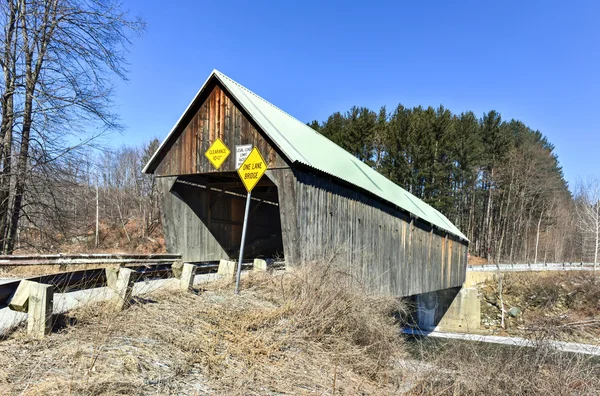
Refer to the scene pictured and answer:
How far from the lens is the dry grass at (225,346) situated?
11.2 ft

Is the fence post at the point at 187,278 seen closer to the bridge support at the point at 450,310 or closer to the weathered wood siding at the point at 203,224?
the weathered wood siding at the point at 203,224

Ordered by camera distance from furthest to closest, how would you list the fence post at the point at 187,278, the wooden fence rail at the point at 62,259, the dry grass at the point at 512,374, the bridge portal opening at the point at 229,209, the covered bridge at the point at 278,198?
the bridge portal opening at the point at 229,209 < the covered bridge at the point at 278,198 < the fence post at the point at 187,278 < the wooden fence rail at the point at 62,259 < the dry grass at the point at 512,374

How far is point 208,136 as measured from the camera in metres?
10.9

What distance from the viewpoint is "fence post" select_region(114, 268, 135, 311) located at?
16.4 feet

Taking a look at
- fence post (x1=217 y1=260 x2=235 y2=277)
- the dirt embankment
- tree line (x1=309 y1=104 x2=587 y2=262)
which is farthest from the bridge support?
fence post (x1=217 y1=260 x2=235 y2=277)

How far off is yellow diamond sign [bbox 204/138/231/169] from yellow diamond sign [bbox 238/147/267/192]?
313cm

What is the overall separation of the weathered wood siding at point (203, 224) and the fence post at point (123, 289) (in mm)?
6312

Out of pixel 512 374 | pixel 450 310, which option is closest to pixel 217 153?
pixel 512 374

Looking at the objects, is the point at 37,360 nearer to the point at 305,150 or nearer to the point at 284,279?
the point at 284,279

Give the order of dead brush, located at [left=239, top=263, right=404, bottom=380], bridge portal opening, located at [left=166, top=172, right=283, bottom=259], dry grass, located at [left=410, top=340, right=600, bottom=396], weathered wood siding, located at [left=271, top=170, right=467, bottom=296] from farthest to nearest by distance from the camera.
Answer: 1. bridge portal opening, located at [left=166, top=172, right=283, bottom=259]
2. weathered wood siding, located at [left=271, top=170, right=467, bottom=296]
3. dead brush, located at [left=239, top=263, right=404, bottom=380]
4. dry grass, located at [left=410, top=340, right=600, bottom=396]

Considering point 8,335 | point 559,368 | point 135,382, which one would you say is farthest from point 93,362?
point 559,368

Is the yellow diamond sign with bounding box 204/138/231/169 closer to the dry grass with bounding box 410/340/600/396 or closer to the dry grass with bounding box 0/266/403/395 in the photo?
the dry grass with bounding box 0/266/403/395

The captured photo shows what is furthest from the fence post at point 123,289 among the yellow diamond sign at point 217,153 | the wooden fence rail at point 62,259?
the yellow diamond sign at point 217,153

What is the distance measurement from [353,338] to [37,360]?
4061 mm
